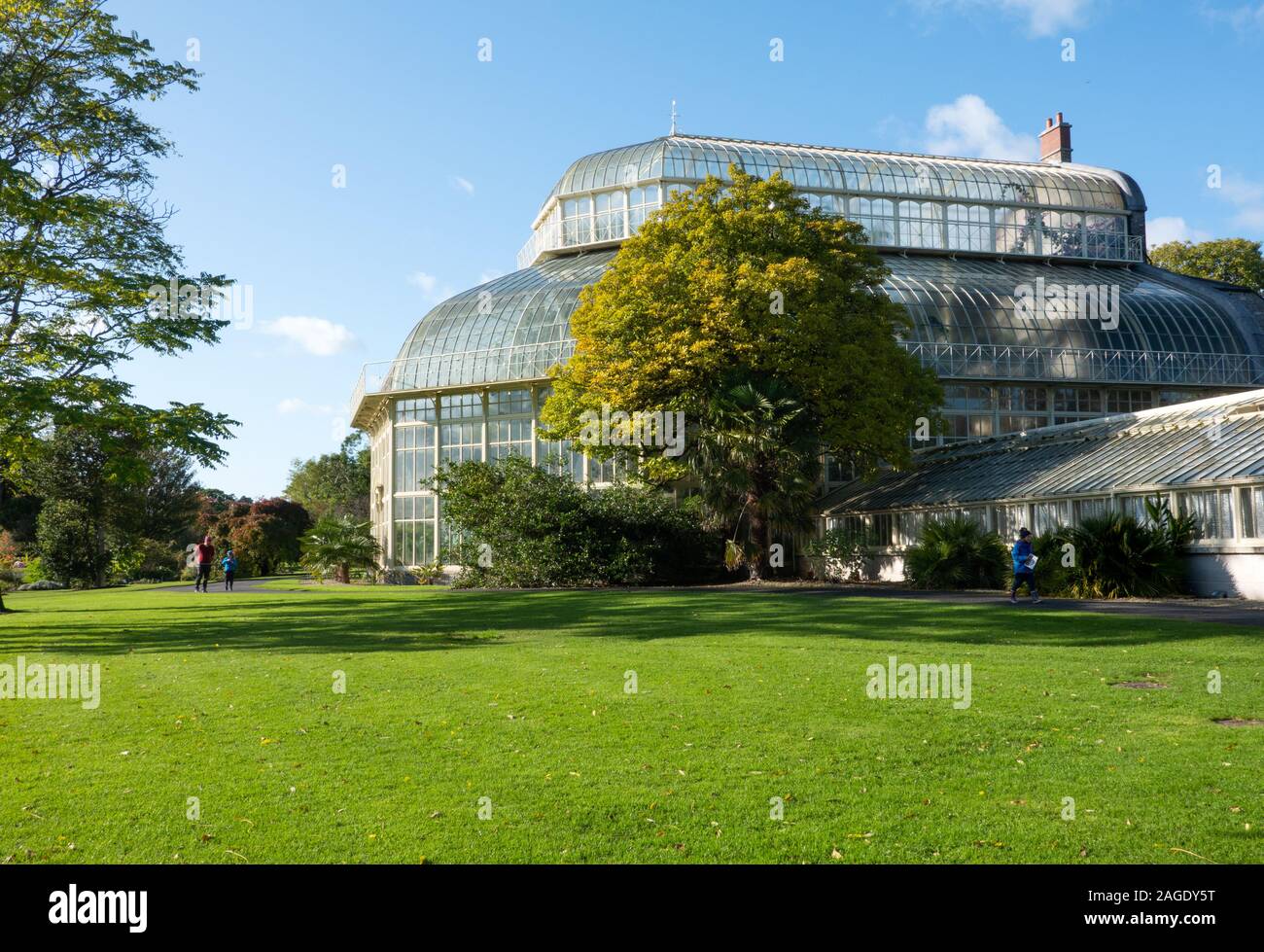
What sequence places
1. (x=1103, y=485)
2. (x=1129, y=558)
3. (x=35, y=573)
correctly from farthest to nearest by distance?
(x=35, y=573)
(x=1103, y=485)
(x=1129, y=558)

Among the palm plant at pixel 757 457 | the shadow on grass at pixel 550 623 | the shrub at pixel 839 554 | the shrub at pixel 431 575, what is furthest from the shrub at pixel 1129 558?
the shrub at pixel 431 575

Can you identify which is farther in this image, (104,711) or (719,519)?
(719,519)

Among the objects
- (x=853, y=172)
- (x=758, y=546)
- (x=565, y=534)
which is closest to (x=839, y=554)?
(x=758, y=546)

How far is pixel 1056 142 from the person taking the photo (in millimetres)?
51781

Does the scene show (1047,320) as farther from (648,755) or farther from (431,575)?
(648,755)

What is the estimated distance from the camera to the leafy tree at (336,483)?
78125 millimetres

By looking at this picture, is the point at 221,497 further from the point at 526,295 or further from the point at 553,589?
the point at 553,589

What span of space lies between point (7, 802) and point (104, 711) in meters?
3.10

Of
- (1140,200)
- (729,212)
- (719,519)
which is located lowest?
(719,519)

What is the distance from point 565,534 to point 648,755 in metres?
22.9

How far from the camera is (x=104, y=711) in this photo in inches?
355

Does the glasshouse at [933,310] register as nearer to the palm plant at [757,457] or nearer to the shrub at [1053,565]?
the palm plant at [757,457]

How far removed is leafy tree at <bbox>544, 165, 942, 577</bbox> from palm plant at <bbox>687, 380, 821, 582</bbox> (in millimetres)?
54
